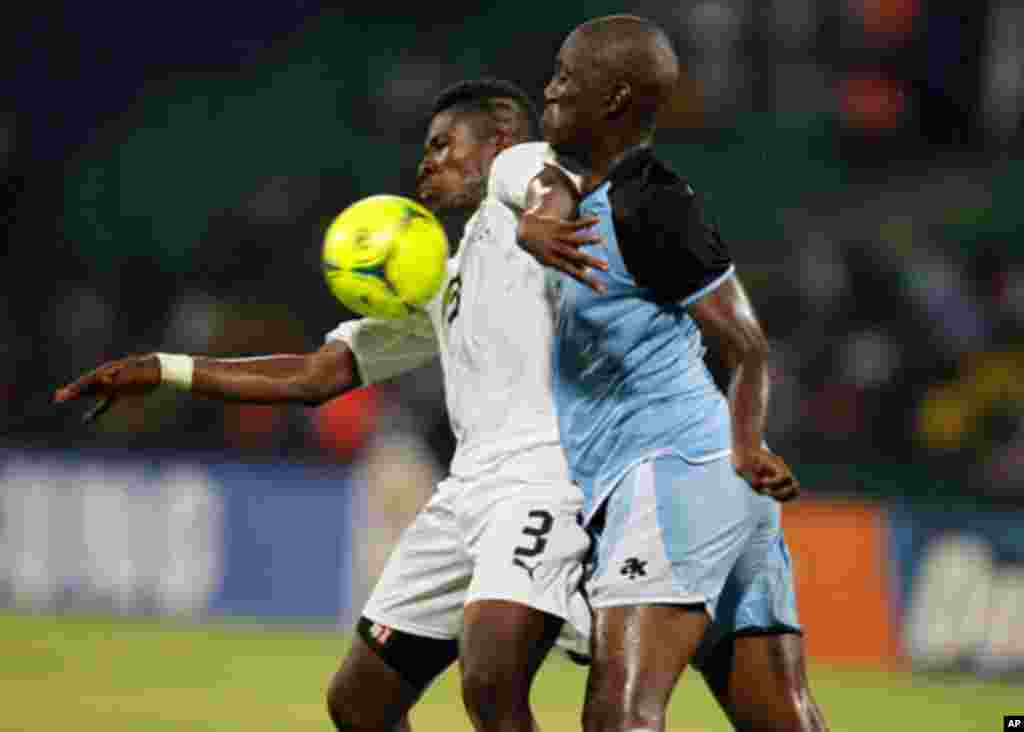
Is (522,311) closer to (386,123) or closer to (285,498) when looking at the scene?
(285,498)

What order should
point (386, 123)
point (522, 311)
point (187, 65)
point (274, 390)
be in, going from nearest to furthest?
point (522, 311)
point (274, 390)
point (386, 123)
point (187, 65)

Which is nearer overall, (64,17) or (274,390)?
(274,390)

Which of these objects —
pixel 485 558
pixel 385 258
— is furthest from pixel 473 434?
pixel 385 258

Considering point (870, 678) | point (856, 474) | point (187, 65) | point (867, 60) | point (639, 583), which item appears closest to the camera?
point (639, 583)

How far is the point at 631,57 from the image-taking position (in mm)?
5270

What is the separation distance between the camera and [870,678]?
1145cm

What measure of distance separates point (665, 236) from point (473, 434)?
1.27 m

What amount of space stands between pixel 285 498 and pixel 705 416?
29.4ft

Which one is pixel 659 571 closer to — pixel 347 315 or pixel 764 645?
pixel 764 645

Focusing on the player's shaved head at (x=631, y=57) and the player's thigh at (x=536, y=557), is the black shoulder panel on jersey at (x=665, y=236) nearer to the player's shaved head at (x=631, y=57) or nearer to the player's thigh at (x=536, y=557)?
the player's shaved head at (x=631, y=57)

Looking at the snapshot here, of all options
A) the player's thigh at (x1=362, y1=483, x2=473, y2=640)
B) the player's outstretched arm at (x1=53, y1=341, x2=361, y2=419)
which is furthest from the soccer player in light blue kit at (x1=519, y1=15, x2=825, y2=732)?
the player's outstretched arm at (x1=53, y1=341, x2=361, y2=419)

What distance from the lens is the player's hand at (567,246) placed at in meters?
5.04

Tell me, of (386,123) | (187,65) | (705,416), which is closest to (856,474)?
(386,123)

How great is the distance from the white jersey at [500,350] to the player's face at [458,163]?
13 cm
